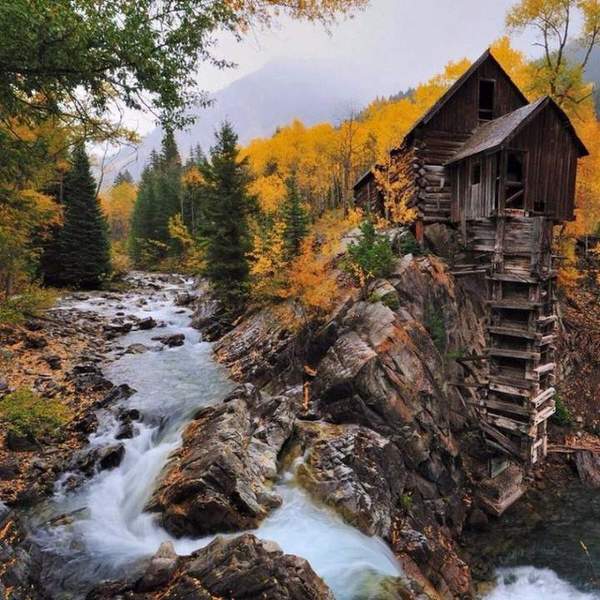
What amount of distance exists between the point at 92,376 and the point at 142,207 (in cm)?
4279

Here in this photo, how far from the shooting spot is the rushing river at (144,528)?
788 centimetres

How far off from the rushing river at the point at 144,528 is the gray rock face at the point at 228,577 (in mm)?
1109

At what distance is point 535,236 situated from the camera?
15938 millimetres

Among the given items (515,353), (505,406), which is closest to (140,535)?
(505,406)

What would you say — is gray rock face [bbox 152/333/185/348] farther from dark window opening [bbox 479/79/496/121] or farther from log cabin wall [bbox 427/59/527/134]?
dark window opening [bbox 479/79/496/121]

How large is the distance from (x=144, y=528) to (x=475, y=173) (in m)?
18.1

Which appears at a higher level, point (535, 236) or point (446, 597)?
point (535, 236)

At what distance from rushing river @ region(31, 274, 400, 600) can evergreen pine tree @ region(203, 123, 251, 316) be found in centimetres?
830

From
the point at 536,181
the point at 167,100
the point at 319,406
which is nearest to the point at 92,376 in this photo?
the point at 319,406

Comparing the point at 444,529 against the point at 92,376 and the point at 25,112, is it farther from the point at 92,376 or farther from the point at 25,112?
the point at 25,112

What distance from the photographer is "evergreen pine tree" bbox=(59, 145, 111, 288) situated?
102 ft

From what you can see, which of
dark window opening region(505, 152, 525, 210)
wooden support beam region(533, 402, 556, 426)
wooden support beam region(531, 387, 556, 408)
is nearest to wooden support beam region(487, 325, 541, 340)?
wooden support beam region(531, 387, 556, 408)

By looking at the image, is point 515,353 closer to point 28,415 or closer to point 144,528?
point 144,528

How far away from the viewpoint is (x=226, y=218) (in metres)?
20.8
